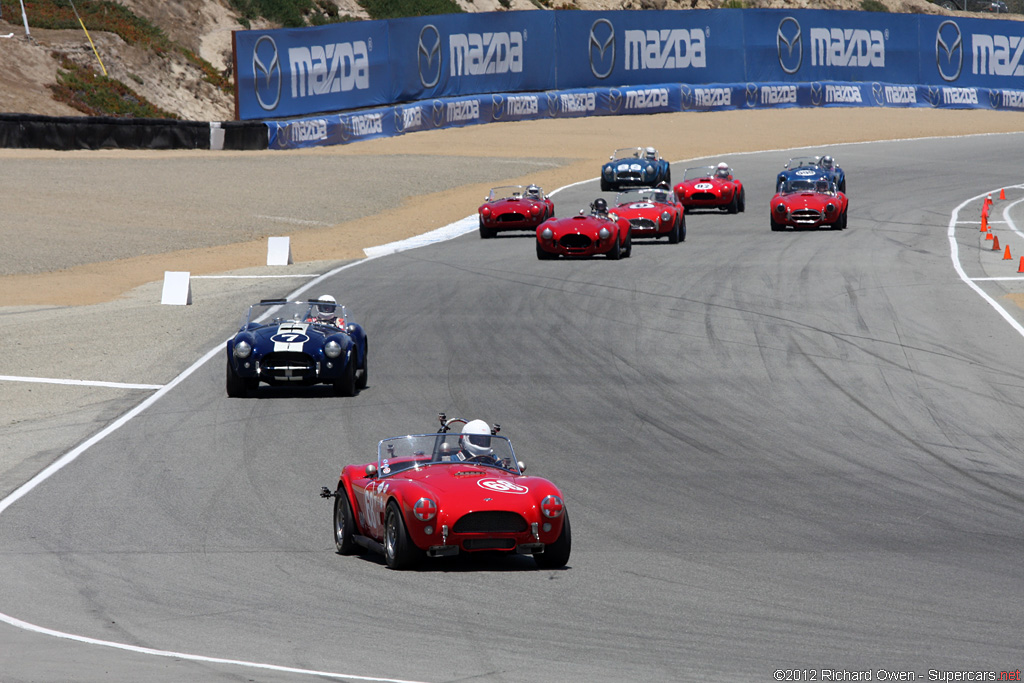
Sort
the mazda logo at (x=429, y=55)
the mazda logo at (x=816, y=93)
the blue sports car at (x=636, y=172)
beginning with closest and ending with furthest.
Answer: the blue sports car at (x=636, y=172), the mazda logo at (x=429, y=55), the mazda logo at (x=816, y=93)

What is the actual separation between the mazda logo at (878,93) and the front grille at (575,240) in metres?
40.9

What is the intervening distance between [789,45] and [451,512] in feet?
185

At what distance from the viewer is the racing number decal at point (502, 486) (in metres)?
9.74

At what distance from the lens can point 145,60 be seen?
52969 millimetres

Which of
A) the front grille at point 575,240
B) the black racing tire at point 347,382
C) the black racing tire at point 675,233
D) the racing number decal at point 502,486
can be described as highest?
the black racing tire at point 675,233

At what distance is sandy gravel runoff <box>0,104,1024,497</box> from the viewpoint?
62.6 feet

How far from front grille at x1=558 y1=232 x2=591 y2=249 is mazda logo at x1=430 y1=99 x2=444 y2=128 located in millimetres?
27205

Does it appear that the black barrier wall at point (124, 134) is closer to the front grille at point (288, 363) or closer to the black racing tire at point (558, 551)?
the front grille at point (288, 363)

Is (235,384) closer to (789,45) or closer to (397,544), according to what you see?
(397,544)

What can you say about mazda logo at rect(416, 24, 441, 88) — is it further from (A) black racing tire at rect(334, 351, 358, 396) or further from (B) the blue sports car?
(A) black racing tire at rect(334, 351, 358, 396)

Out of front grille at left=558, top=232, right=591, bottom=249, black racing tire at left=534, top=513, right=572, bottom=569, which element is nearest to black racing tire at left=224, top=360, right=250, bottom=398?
black racing tire at left=534, top=513, right=572, bottom=569

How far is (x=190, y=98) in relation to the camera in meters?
53.3

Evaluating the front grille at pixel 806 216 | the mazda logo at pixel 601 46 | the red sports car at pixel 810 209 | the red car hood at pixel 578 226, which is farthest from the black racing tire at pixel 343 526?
the mazda logo at pixel 601 46

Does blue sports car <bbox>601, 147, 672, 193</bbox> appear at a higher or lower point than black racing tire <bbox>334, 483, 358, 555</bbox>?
higher
